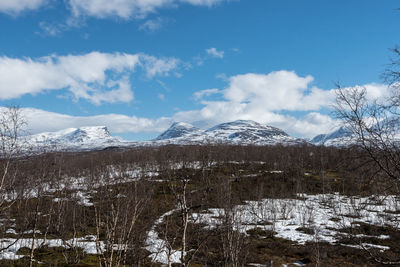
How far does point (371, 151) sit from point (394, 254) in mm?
27021

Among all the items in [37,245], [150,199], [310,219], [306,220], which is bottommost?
[37,245]

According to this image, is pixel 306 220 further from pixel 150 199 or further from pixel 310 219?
pixel 150 199

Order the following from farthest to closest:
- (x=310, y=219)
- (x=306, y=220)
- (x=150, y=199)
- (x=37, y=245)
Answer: (x=306, y=220) → (x=310, y=219) → (x=150, y=199) → (x=37, y=245)

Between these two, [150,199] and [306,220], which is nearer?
[150,199]

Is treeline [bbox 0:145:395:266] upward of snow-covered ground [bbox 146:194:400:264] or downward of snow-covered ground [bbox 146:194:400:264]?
upward

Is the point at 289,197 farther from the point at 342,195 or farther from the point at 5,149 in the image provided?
the point at 5,149

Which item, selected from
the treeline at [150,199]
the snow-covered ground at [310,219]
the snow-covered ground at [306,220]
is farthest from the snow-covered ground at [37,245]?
the snow-covered ground at [310,219]

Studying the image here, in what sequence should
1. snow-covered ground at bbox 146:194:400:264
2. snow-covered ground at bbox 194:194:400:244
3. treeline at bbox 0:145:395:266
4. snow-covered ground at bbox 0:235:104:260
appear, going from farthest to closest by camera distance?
snow-covered ground at bbox 194:194:400:244 → snow-covered ground at bbox 146:194:400:264 → snow-covered ground at bbox 0:235:104:260 → treeline at bbox 0:145:395:266

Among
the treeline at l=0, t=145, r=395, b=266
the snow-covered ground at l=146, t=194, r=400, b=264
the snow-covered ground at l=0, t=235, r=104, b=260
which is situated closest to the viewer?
the treeline at l=0, t=145, r=395, b=266

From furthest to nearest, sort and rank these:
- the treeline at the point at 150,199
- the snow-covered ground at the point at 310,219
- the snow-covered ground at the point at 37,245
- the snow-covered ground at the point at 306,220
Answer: the snow-covered ground at the point at 310,219 → the snow-covered ground at the point at 306,220 → the snow-covered ground at the point at 37,245 → the treeline at the point at 150,199

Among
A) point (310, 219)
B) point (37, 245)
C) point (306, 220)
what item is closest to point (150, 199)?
point (37, 245)

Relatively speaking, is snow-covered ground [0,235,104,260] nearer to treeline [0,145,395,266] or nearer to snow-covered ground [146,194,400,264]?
treeline [0,145,395,266]

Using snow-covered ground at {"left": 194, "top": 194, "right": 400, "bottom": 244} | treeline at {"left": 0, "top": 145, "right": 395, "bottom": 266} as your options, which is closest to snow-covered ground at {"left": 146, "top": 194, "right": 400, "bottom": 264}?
snow-covered ground at {"left": 194, "top": 194, "right": 400, "bottom": 244}

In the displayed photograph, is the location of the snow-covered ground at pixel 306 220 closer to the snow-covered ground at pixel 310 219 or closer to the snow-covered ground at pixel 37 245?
the snow-covered ground at pixel 310 219
